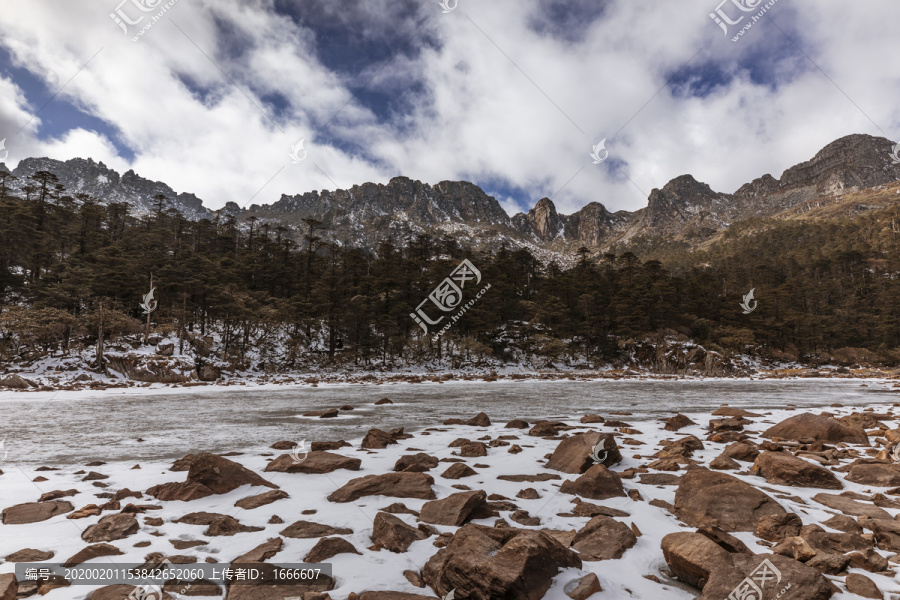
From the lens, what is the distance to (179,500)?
5.51 metres

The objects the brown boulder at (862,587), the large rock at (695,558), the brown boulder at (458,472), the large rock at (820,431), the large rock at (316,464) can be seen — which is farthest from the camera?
the large rock at (820,431)

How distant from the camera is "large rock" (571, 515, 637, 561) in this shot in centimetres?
404

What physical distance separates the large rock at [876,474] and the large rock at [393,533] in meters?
7.24

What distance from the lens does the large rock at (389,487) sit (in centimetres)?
574

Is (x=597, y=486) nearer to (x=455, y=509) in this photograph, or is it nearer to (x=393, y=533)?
(x=455, y=509)

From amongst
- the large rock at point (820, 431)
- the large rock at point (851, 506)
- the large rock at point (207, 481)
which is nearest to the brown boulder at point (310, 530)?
the large rock at point (207, 481)

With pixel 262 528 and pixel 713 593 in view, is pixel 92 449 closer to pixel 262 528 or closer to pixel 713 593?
pixel 262 528

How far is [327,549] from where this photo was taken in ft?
13.3

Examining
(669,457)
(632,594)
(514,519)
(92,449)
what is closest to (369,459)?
(514,519)

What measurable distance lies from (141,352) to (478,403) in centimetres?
2938

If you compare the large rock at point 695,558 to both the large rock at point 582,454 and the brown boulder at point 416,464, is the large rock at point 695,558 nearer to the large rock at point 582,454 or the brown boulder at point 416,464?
the large rock at point 582,454

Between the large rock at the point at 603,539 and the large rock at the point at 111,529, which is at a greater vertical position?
the large rock at the point at 111,529

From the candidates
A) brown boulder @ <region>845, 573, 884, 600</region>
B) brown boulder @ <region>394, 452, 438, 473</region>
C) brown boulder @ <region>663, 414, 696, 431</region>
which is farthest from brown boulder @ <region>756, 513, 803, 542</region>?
brown boulder @ <region>663, 414, 696, 431</region>

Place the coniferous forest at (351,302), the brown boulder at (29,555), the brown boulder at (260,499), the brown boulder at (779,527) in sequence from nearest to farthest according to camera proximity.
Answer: the brown boulder at (29,555)
the brown boulder at (779,527)
the brown boulder at (260,499)
the coniferous forest at (351,302)
